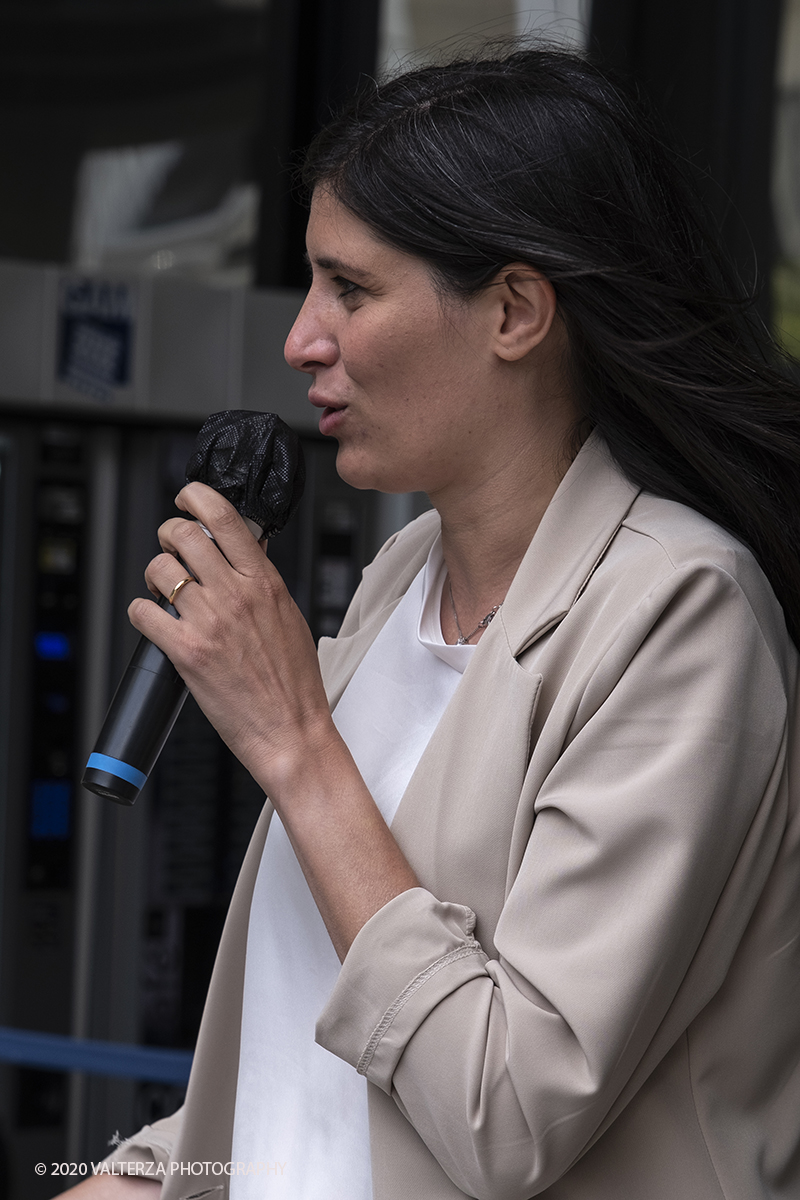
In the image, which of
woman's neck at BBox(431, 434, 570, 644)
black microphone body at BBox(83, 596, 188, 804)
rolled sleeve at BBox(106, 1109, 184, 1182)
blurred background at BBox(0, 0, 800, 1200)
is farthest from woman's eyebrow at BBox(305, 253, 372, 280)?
blurred background at BBox(0, 0, 800, 1200)

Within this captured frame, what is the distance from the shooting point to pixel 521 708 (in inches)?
43.6

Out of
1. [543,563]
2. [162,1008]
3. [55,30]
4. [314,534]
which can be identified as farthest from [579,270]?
[55,30]

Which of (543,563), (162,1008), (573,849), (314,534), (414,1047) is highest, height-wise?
(543,563)

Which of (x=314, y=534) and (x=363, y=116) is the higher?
(x=363, y=116)

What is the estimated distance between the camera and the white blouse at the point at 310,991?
4.03ft

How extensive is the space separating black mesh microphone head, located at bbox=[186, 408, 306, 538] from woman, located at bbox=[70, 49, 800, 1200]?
0.09 metres

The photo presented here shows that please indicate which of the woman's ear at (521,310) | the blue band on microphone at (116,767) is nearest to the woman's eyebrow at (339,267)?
the woman's ear at (521,310)

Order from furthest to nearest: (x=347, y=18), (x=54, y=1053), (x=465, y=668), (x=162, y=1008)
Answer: (x=347, y=18) → (x=162, y=1008) → (x=54, y=1053) → (x=465, y=668)

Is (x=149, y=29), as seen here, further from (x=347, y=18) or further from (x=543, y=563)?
(x=543, y=563)

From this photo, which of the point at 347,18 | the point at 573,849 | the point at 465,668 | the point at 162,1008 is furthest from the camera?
the point at 347,18

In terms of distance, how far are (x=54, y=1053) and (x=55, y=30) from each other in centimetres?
299

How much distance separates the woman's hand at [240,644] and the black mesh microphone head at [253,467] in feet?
0.40

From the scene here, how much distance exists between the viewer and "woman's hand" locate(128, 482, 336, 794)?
1.16 meters

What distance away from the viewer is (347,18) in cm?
445
